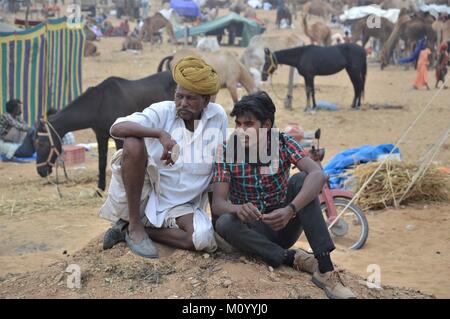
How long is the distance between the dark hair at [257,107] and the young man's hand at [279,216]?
575 millimetres

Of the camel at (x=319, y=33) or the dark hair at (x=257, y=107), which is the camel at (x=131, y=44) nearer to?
the camel at (x=319, y=33)

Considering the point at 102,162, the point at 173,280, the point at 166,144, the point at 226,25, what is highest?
the point at 166,144

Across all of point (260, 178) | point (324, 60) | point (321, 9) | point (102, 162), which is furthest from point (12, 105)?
point (321, 9)

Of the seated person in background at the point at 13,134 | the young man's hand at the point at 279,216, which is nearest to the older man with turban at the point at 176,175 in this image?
the young man's hand at the point at 279,216

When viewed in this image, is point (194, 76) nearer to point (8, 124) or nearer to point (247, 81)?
point (8, 124)

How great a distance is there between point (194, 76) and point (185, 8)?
31908mm

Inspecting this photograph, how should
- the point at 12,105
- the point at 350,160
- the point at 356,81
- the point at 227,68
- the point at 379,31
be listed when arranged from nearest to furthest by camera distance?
1. the point at 350,160
2. the point at 12,105
3. the point at 227,68
4. the point at 356,81
5. the point at 379,31

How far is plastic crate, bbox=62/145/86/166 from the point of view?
10700 millimetres

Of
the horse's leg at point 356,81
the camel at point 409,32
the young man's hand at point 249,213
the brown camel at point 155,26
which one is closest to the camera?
the young man's hand at point 249,213

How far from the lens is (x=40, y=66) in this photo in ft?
40.9

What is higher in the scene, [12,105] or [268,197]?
[268,197]

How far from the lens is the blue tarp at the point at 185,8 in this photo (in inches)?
1374

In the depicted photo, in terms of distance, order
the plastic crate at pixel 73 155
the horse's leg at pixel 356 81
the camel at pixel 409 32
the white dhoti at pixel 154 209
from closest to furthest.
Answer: the white dhoti at pixel 154 209, the plastic crate at pixel 73 155, the horse's leg at pixel 356 81, the camel at pixel 409 32

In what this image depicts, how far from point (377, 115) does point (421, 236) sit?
8.91 meters
